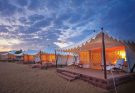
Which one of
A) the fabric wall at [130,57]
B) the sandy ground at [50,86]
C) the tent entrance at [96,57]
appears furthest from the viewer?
the tent entrance at [96,57]

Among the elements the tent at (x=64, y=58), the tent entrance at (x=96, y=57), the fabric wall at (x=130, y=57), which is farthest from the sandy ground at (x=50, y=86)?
the tent at (x=64, y=58)

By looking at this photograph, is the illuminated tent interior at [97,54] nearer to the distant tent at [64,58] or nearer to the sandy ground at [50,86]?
the sandy ground at [50,86]

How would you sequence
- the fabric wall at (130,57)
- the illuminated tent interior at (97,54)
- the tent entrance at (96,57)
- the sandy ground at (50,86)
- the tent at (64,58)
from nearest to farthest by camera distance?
the sandy ground at (50,86), the fabric wall at (130,57), the illuminated tent interior at (97,54), the tent entrance at (96,57), the tent at (64,58)

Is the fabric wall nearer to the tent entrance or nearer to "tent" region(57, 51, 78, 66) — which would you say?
the tent entrance

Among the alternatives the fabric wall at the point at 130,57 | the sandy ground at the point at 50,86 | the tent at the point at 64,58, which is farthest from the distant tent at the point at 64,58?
the fabric wall at the point at 130,57

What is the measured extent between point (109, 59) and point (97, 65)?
4.46ft

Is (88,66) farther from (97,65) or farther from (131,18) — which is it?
(131,18)

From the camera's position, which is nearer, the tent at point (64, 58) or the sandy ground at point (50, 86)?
the sandy ground at point (50, 86)

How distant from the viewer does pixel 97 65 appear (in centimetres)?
1138

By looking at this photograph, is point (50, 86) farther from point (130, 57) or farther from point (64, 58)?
point (64, 58)

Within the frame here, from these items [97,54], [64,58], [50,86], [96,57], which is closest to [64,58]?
[64,58]

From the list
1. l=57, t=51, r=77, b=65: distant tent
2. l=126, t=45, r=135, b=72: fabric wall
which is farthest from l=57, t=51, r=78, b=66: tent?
l=126, t=45, r=135, b=72: fabric wall

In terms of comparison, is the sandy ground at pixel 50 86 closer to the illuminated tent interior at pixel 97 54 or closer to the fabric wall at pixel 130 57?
the fabric wall at pixel 130 57

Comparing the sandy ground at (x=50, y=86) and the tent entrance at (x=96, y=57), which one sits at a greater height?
the tent entrance at (x=96, y=57)
